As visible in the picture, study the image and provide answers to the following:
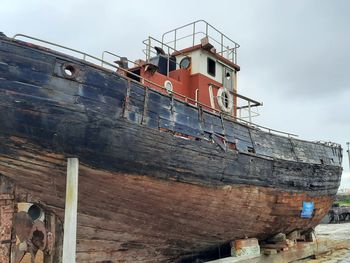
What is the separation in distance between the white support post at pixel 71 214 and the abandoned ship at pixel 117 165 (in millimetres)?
260

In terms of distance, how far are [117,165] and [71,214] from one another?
122 cm

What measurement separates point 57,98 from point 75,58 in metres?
0.87

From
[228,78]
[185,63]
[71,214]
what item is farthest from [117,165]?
[228,78]

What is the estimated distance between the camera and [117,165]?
6.59m

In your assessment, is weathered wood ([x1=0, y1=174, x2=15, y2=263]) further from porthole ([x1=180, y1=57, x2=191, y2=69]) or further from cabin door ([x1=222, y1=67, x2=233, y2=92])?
cabin door ([x1=222, y1=67, x2=233, y2=92])

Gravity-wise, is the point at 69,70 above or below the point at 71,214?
above

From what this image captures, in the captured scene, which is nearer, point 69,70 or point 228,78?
point 69,70

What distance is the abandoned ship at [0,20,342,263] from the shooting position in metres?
6.02

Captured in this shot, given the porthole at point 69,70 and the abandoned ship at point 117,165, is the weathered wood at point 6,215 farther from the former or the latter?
the porthole at point 69,70

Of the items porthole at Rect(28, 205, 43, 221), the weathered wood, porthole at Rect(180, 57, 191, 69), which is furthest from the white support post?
porthole at Rect(180, 57, 191, 69)

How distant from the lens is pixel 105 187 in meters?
6.60

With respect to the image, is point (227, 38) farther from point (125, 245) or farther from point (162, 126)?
point (125, 245)

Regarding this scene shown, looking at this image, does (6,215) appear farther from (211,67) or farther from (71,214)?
(211,67)

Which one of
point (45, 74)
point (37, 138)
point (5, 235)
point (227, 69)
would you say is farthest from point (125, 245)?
point (227, 69)
